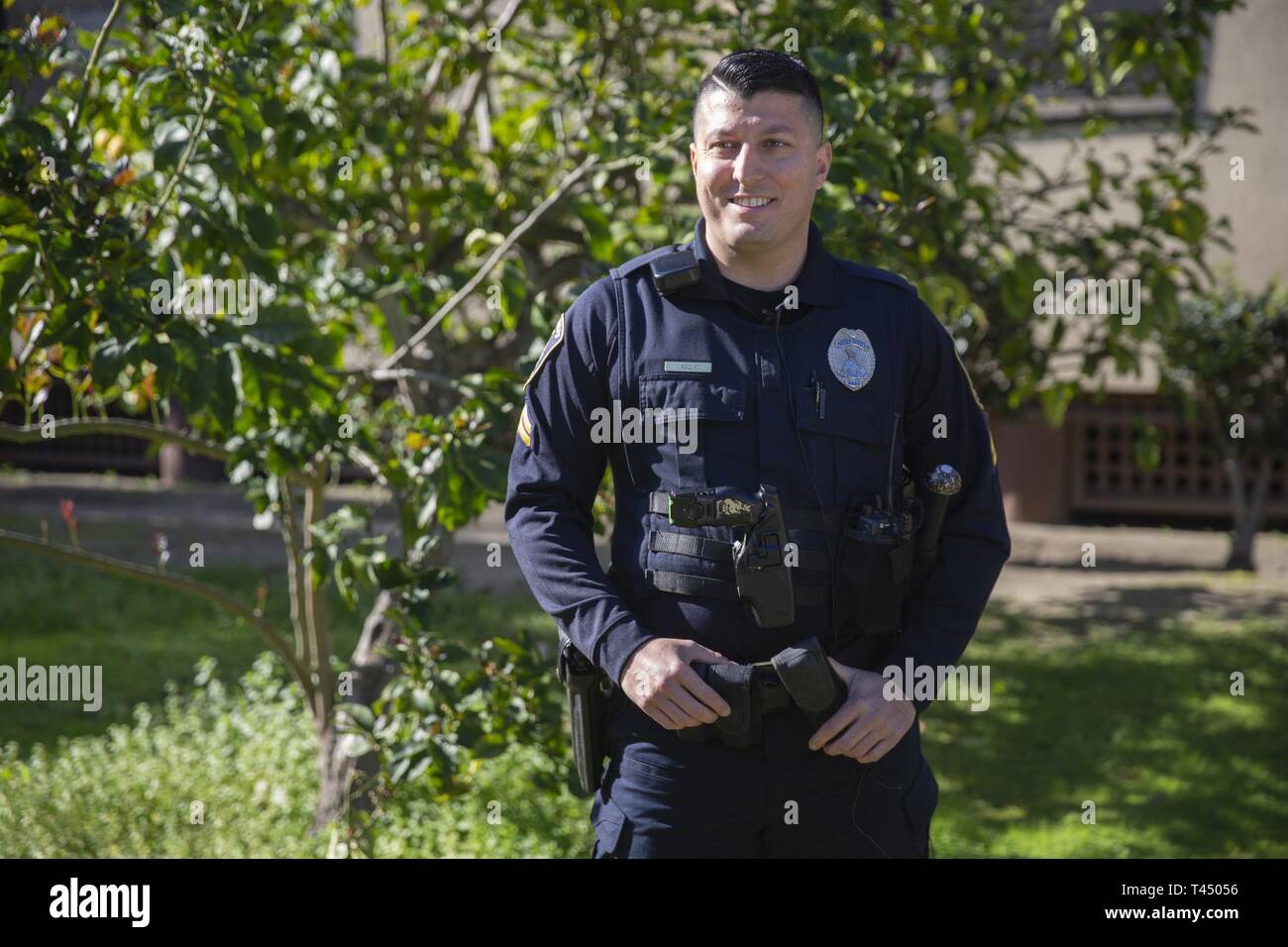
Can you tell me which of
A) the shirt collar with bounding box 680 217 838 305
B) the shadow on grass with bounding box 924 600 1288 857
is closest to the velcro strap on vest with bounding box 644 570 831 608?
the shirt collar with bounding box 680 217 838 305

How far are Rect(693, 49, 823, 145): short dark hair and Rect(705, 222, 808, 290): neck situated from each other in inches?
8.2

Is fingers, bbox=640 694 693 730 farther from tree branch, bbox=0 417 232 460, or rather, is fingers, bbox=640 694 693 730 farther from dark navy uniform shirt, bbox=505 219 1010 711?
tree branch, bbox=0 417 232 460

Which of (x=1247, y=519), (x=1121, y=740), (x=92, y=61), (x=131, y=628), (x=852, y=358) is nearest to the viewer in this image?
(x=852, y=358)

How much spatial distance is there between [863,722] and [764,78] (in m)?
1.16

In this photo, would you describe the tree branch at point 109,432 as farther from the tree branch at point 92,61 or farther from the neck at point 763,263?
the neck at point 763,263

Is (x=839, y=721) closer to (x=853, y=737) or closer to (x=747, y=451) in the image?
(x=853, y=737)

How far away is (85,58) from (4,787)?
7.76ft

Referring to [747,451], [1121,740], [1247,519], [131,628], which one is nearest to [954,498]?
[747,451]

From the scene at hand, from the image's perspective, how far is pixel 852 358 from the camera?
8.30 feet

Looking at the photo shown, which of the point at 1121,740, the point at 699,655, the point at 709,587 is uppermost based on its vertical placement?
the point at 709,587

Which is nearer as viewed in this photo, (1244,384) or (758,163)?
(758,163)

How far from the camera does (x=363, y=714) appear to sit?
367 cm

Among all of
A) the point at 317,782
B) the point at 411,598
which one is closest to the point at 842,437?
the point at 411,598

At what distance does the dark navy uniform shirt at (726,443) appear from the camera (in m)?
2.47
